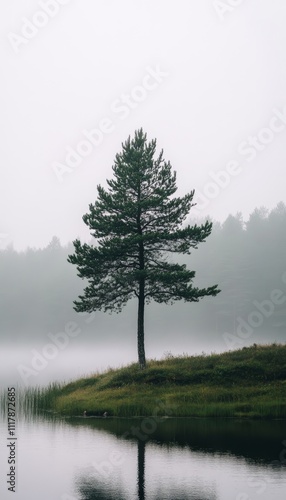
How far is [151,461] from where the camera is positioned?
55.0 feet

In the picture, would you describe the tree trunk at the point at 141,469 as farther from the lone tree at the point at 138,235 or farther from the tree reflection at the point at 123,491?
the lone tree at the point at 138,235

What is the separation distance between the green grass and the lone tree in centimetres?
283

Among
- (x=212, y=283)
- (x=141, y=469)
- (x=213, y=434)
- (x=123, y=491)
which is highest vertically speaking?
(x=212, y=283)

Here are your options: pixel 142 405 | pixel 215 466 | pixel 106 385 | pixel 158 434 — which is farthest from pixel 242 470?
pixel 106 385

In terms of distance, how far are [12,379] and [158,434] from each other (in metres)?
31.3

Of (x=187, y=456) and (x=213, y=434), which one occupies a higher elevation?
(x=213, y=434)

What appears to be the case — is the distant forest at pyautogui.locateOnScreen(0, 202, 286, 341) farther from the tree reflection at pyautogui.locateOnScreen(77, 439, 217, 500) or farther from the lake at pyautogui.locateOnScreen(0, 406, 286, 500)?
the tree reflection at pyautogui.locateOnScreen(77, 439, 217, 500)

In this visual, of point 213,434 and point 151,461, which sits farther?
point 213,434

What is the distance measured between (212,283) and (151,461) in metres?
106

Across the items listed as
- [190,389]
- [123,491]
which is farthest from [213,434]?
[190,389]

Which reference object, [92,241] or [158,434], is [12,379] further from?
[92,241]

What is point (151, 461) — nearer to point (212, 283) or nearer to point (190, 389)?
point (190, 389)

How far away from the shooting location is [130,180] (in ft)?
121

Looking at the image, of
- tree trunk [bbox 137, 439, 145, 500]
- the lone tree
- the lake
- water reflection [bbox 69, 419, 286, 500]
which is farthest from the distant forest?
→ tree trunk [bbox 137, 439, 145, 500]
